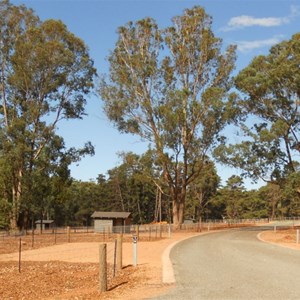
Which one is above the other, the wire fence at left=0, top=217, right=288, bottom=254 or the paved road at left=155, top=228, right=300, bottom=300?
the paved road at left=155, top=228, right=300, bottom=300

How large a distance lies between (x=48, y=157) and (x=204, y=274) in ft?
129

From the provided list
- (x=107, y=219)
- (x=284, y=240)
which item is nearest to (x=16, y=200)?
(x=107, y=219)

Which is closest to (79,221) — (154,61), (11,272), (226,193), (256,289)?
(226,193)

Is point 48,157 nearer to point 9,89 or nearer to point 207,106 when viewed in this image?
point 9,89

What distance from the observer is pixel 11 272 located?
50.8ft

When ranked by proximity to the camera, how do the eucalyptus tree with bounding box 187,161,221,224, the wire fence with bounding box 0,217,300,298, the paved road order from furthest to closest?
the eucalyptus tree with bounding box 187,161,221,224 < the wire fence with bounding box 0,217,300,298 < the paved road

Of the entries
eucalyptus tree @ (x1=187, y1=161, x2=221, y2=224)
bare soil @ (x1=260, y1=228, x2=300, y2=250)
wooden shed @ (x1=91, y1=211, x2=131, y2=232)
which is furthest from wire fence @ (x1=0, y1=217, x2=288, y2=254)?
eucalyptus tree @ (x1=187, y1=161, x2=221, y2=224)

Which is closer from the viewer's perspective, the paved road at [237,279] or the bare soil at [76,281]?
the paved road at [237,279]

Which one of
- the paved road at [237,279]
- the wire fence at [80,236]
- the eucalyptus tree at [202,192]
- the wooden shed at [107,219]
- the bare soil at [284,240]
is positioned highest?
the eucalyptus tree at [202,192]

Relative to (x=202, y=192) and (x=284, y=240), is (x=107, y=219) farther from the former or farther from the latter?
(x=202, y=192)

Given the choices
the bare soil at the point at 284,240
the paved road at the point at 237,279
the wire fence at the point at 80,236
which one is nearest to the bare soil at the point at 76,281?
the paved road at the point at 237,279

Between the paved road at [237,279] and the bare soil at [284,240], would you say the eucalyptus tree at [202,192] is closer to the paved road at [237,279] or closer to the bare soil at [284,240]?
the bare soil at [284,240]

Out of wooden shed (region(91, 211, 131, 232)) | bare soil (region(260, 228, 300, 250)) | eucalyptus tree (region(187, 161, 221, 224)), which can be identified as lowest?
bare soil (region(260, 228, 300, 250))

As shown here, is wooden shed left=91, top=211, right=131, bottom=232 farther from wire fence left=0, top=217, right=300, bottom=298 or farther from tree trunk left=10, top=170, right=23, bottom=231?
tree trunk left=10, top=170, right=23, bottom=231
